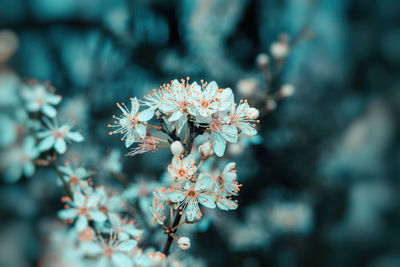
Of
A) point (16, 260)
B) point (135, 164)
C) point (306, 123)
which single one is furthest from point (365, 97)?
point (16, 260)

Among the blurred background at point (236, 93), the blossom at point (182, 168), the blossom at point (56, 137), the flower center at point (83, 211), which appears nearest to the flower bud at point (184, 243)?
the blossom at point (182, 168)

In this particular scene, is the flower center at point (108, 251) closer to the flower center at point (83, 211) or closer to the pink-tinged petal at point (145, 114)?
the flower center at point (83, 211)

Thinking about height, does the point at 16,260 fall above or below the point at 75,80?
below

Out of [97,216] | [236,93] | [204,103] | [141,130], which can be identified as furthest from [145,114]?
[236,93]

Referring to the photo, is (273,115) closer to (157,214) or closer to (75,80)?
(75,80)

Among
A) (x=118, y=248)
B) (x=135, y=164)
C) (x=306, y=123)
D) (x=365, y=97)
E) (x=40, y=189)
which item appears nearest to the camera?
(x=118, y=248)

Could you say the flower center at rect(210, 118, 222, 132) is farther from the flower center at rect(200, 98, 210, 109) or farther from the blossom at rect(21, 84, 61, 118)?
the blossom at rect(21, 84, 61, 118)
